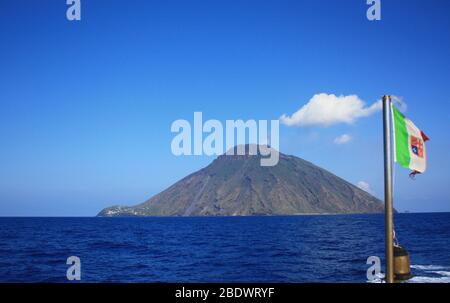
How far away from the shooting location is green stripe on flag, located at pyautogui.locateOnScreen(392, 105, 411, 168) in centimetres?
796

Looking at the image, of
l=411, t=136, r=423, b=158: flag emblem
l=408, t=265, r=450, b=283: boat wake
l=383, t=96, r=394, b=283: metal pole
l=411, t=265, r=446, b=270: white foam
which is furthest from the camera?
l=411, t=265, r=446, b=270: white foam

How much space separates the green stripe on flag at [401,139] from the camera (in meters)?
7.96

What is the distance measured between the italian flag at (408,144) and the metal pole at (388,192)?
1.79ft

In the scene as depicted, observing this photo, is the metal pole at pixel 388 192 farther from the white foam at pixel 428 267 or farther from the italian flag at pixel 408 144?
the white foam at pixel 428 267

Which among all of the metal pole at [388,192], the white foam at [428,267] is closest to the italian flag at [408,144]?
the metal pole at [388,192]

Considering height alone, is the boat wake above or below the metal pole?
below

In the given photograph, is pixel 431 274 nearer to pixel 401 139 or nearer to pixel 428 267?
pixel 428 267

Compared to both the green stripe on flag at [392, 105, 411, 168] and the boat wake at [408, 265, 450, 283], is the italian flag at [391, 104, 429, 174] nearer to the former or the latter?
the green stripe on flag at [392, 105, 411, 168]

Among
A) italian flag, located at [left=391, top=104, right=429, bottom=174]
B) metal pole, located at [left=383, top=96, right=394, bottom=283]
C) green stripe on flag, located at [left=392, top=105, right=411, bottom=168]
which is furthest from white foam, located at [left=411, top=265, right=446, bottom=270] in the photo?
metal pole, located at [left=383, top=96, right=394, bottom=283]

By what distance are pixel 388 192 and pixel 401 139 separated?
1496 millimetres
